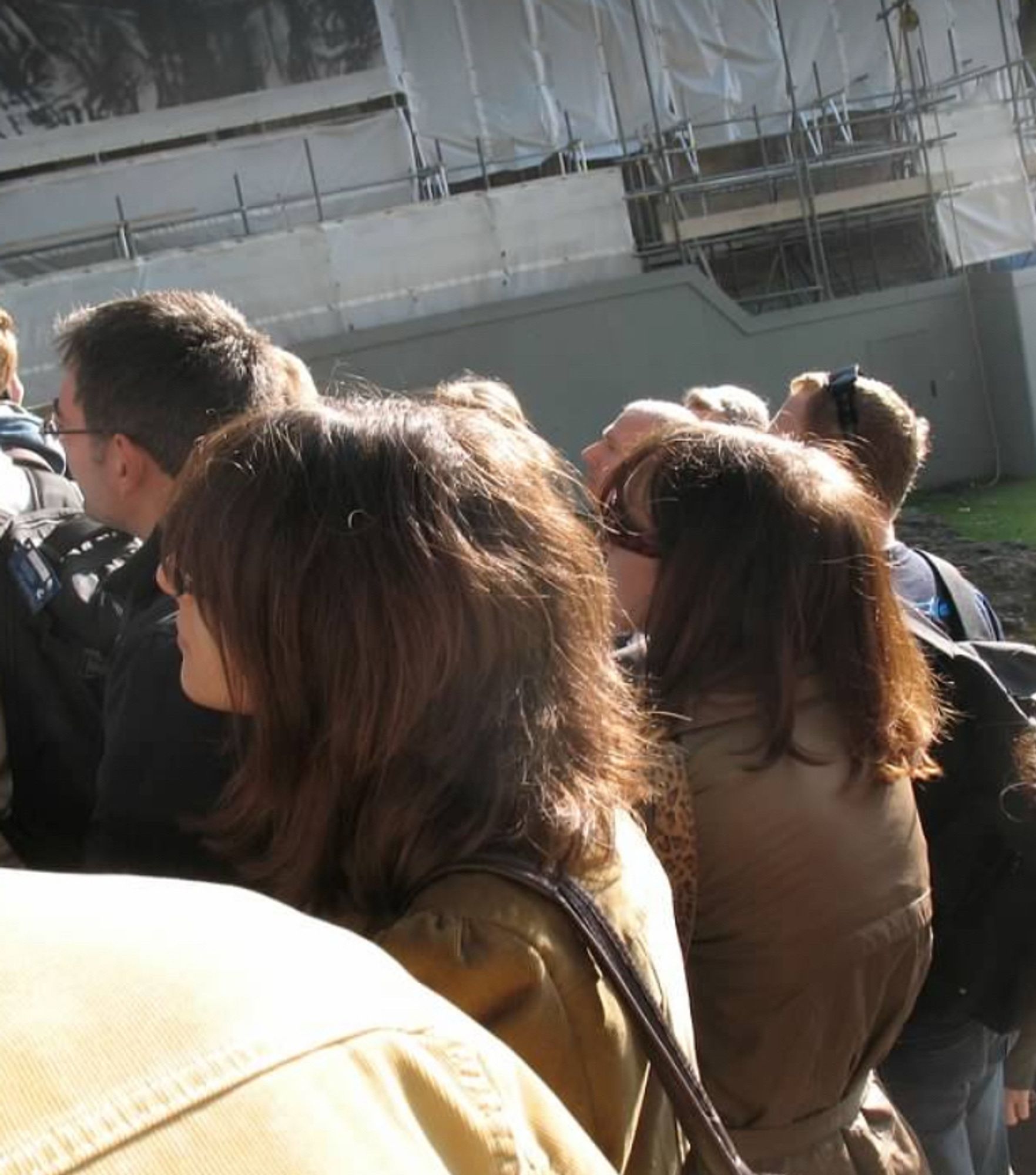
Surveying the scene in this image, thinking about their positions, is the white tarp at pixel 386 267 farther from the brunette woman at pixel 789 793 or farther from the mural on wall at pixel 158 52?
the brunette woman at pixel 789 793

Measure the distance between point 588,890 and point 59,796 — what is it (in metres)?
0.97

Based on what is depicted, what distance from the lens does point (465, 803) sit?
1.11 m

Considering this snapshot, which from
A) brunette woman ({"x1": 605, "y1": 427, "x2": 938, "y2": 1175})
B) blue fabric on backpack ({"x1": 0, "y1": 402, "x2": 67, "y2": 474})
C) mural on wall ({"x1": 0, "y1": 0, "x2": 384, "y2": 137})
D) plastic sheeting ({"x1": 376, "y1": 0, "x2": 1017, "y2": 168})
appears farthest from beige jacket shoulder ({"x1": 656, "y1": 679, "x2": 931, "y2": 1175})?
mural on wall ({"x1": 0, "y1": 0, "x2": 384, "y2": 137})

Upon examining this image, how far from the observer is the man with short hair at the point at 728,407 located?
3.08 m

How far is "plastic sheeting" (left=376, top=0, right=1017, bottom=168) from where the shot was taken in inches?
611

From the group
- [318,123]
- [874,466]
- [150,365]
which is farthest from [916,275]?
[150,365]

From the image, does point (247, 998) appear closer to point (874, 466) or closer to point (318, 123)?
point (874, 466)

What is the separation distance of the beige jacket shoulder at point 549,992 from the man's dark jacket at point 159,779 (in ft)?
1.16

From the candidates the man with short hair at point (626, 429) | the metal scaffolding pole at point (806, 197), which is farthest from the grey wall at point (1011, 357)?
the man with short hair at point (626, 429)

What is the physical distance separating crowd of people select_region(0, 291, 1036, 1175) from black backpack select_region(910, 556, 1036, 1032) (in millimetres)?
40

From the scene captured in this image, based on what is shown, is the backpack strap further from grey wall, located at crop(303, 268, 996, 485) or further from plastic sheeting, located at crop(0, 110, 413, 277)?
plastic sheeting, located at crop(0, 110, 413, 277)

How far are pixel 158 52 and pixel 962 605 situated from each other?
48.8 feet

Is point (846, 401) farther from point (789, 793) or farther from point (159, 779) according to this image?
point (159, 779)

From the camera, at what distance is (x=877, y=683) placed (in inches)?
64.4
